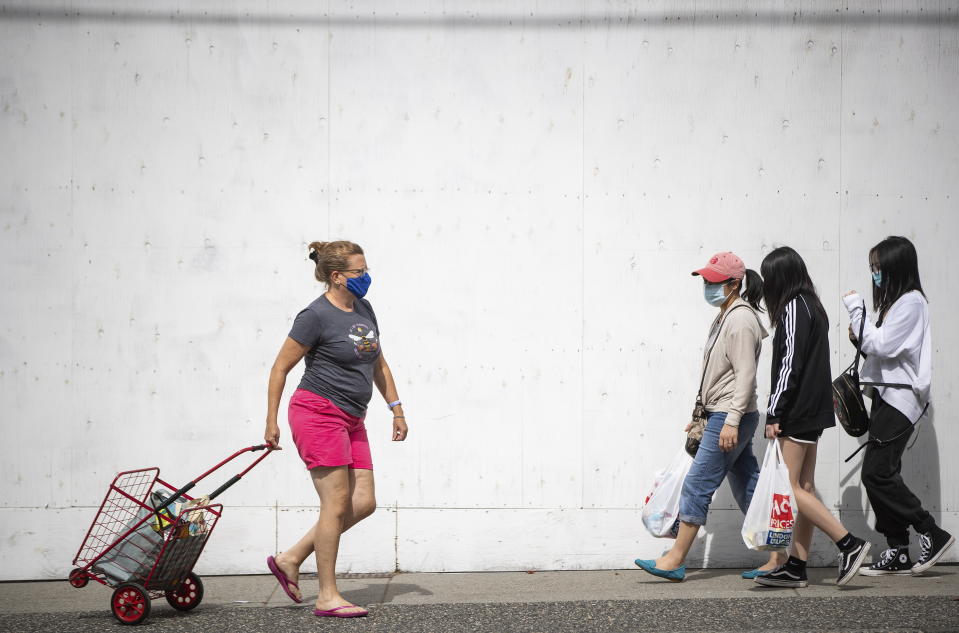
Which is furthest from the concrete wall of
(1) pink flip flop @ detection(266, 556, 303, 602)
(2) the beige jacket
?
(1) pink flip flop @ detection(266, 556, 303, 602)

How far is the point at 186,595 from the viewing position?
517cm

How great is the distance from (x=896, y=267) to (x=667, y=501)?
6.26 feet

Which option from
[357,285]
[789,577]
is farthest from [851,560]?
[357,285]

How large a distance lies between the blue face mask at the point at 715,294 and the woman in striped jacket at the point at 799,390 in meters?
0.24

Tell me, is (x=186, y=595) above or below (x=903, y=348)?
below

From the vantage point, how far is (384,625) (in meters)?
4.72

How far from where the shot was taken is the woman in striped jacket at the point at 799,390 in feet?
17.5

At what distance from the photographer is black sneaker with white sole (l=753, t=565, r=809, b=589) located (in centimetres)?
548

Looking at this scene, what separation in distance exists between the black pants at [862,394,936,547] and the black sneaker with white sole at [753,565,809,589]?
63 cm

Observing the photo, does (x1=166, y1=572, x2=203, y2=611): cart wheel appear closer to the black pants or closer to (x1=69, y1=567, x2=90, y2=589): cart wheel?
(x1=69, y1=567, x2=90, y2=589): cart wheel

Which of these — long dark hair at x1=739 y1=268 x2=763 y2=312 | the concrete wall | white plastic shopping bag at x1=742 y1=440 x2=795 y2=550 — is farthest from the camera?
the concrete wall

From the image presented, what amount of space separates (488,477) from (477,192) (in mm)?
1818

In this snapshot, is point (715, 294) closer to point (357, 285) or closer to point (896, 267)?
point (896, 267)

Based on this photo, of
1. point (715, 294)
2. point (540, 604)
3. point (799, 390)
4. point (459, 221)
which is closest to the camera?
point (540, 604)
